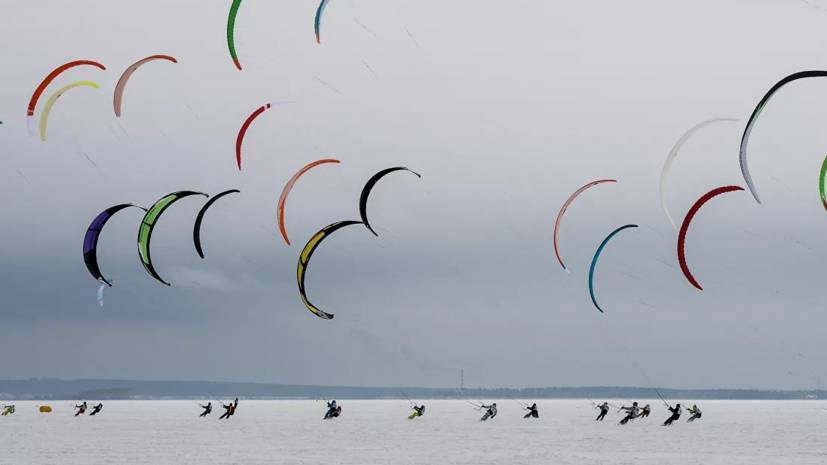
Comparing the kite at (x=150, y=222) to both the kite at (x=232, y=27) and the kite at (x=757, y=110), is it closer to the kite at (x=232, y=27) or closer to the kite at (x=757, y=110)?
the kite at (x=232, y=27)

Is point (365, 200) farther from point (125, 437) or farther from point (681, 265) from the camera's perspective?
point (125, 437)

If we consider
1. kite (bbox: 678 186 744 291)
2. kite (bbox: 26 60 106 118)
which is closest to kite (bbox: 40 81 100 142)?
kite (bbox: 26 60 106 118)

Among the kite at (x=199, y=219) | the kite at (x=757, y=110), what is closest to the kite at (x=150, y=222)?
the kite at (x=199, y=219)

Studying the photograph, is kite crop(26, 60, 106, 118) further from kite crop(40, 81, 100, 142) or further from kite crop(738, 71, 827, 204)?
kite crop(738, 71, 827, 204)

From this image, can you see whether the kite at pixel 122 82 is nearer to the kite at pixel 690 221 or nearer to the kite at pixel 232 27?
the kite at pixel 232 27

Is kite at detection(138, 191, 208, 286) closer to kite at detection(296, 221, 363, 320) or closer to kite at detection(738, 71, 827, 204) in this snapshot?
kite at detection(296, 221, 363, 320)

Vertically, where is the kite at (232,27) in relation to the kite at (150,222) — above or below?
above

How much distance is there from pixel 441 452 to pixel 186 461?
985cm

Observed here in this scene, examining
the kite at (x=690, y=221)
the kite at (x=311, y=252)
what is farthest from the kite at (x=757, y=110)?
the kite at (x=311, y=252)

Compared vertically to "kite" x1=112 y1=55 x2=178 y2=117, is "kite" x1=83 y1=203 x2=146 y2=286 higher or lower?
lower

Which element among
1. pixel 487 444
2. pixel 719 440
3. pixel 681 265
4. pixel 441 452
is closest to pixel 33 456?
pixel 441 452

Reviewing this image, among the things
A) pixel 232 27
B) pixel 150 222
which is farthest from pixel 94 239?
pixel 232 27

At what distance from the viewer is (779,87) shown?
80.5 ft

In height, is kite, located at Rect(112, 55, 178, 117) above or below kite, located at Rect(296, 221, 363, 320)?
above
